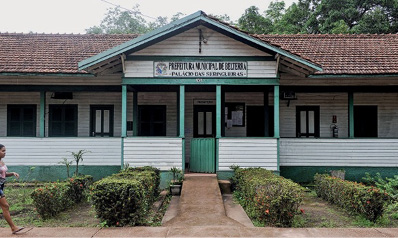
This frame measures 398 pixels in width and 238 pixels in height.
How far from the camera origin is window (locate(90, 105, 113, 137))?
514 inches

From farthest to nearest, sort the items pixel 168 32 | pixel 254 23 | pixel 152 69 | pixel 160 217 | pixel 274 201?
pixel 254 23, pixel 152 69, pixel 168 32, pixel 160 217, pixel 274 201

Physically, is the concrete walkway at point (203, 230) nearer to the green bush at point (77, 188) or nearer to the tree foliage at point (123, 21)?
the green bush at point (77, 188)

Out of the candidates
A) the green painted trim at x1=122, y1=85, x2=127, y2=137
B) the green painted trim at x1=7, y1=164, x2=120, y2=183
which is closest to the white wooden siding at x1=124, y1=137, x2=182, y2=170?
the green painted trim at x1=122, y1=85, x2=127, y2=137

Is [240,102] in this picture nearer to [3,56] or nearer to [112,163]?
[112,163]

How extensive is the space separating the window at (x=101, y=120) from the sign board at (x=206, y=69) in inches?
152

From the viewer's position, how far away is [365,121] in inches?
513

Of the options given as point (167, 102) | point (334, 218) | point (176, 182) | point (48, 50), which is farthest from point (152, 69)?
point (334, 218)

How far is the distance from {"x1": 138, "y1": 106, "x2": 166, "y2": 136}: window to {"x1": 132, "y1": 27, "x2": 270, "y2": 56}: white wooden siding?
330 centimetres

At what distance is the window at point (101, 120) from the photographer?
42.8ft

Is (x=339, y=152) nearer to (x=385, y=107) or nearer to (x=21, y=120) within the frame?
(x=385, y=107)

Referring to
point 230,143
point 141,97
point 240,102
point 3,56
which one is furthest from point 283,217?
point 3,56

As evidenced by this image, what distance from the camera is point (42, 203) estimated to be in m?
6.84

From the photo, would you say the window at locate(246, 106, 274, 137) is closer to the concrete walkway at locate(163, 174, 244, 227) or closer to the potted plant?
the concrete walkway at locate(163, 174, 244, 227)

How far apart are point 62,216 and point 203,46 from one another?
20.9ft
